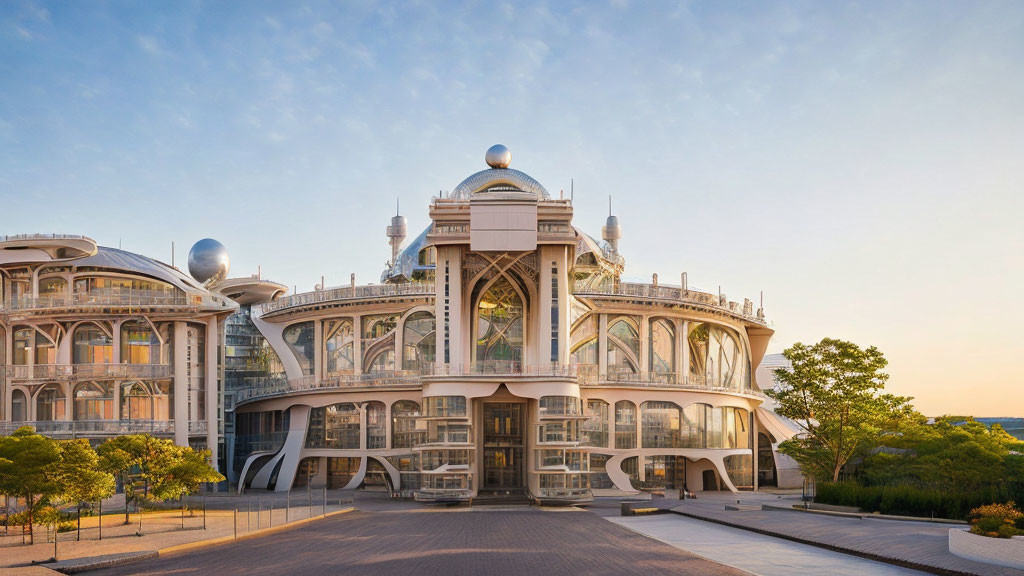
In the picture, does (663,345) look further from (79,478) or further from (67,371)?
(79,478)

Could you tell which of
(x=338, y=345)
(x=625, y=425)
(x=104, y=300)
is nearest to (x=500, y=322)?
(x=625, y=425)

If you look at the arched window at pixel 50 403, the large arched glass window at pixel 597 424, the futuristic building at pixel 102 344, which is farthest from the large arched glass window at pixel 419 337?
the arched window at pixel 50 403

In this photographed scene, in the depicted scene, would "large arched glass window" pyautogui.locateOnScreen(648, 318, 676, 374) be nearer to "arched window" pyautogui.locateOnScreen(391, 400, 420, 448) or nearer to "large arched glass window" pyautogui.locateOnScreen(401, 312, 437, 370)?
"large arched glass window" pyautogui.locateOnScreen(401, 312, 437, 370)

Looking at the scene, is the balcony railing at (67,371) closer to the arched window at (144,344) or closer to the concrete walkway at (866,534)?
the arched window at (144,344)

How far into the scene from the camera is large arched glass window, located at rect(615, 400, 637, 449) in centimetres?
6425

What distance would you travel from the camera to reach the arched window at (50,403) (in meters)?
61.2

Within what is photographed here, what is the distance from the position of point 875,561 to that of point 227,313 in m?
48.2

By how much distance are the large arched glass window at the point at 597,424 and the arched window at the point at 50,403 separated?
35.3 metres

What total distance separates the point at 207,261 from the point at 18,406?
17083 mm

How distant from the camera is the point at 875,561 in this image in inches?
1075

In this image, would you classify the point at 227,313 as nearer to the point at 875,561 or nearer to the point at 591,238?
the point at 591,238

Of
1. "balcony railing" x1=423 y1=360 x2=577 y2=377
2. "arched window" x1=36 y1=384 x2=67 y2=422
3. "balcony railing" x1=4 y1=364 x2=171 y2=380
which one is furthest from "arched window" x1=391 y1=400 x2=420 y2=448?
"arched window" x1=36 y1=384 x2=67 y2=422

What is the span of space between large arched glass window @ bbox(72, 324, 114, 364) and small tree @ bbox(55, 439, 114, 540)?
28318 millimetres

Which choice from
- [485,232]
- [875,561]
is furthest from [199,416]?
[875,561]
